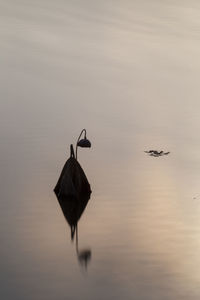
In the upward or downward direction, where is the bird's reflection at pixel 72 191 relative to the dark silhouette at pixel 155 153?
downward

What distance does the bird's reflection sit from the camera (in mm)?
22062

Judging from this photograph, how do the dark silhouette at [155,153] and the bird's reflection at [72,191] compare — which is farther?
the dark silhouette at [155,153]

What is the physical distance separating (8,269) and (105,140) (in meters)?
13.6

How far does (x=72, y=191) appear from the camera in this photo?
22375 millimetres

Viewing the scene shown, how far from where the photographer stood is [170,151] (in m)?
29.5

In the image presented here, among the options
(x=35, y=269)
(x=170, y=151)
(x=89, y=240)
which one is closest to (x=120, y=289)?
(x=35, y=269)

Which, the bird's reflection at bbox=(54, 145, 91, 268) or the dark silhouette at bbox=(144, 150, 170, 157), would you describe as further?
the dark silhouette at bbox=(144, 150, 170, 157)

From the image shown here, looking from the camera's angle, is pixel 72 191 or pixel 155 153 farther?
pixel 155 153

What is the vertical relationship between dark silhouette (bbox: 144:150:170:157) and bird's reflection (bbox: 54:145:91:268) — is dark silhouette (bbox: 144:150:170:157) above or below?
above

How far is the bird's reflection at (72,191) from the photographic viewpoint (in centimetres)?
2206

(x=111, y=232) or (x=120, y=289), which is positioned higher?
(x=111, y=232)

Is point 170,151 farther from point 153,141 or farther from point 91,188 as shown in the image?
point 91,188

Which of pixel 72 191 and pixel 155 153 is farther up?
pixel 155 153

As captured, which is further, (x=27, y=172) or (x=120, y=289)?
(x=27, y=172)
